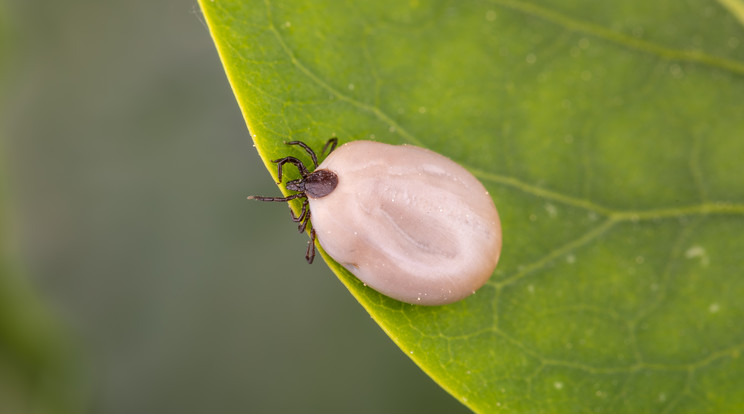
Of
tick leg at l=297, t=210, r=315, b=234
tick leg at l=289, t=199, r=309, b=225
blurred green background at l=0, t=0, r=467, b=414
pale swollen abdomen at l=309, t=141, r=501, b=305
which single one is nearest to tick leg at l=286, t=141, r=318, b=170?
pale swollen abdomen at l=309, t=141, r=501, b=305

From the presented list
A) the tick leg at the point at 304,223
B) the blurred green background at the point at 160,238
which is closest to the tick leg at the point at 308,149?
the tick leg at the point at 304,223

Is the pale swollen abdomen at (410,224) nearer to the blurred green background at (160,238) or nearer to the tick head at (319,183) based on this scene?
the tick head at (319,183)

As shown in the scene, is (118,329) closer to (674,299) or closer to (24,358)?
(24,358)

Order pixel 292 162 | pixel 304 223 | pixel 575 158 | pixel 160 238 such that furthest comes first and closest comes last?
pixel 160 238
pixel 304 223
pixel 575 158
pixel 292 162

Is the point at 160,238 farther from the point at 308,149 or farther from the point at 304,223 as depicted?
the point at 308,149

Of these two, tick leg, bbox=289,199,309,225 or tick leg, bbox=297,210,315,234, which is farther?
tick leg, bbox=297,210,315,234

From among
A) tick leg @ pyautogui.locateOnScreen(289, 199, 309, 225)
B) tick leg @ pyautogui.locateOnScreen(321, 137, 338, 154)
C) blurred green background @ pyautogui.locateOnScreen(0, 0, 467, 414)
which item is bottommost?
blurred green background @ pyautogui.locateOnScreen(0, 0, 467, 414)

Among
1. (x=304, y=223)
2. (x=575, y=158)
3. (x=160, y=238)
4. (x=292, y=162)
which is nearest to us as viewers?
(x=292, y=162)

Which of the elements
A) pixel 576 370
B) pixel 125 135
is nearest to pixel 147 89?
pixel 125 135

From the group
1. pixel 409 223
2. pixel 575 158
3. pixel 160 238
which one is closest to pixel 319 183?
pixel 409 223

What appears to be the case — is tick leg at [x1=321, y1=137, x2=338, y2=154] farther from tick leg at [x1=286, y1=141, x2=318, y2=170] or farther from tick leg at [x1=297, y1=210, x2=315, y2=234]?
tick leg at [x1=297, y1=210, x2=315, y2=234]
